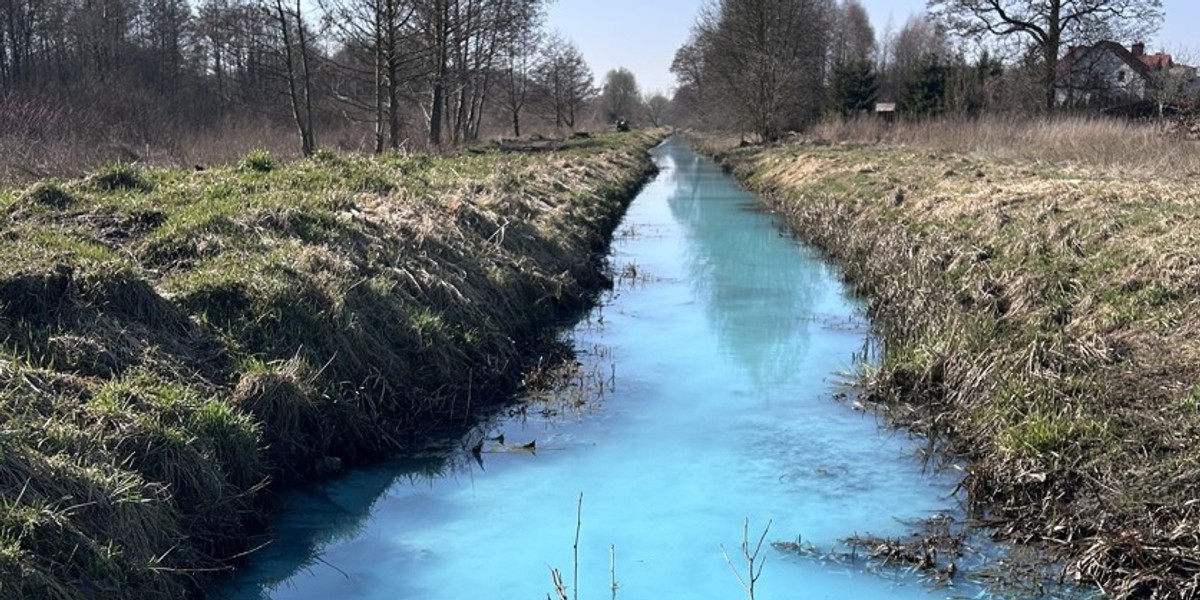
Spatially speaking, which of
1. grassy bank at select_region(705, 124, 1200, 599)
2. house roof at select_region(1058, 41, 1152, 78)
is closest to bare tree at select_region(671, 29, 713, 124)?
house roof at select_region(1058, 41, 1152, 78)

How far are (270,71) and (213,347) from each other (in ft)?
66.5

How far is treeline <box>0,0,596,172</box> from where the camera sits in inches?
812

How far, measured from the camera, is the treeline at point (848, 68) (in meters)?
29.0

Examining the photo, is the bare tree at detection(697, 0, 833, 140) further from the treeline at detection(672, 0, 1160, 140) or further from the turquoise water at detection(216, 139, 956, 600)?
the turquoise water at detection(216, 139, 956, 600)

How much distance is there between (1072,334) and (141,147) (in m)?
15.9

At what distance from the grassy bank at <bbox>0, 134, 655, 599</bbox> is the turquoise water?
44cm

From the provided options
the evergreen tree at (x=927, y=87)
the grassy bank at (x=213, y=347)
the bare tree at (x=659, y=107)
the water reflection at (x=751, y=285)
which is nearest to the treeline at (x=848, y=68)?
the evergreen tree at (x=927, y=87)

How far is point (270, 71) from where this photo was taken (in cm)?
2402

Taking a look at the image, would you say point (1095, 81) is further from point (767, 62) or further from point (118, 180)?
point (118, 180)

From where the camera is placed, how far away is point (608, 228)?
16.5 meters

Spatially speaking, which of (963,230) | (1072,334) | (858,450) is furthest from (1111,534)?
(963,230)

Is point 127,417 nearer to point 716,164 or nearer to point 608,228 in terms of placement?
point 608,228

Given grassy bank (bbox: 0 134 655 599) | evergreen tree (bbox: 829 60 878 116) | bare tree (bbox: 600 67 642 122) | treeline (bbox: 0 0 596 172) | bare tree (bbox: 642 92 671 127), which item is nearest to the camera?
grassy bank (bbox: 0 134 655 599)

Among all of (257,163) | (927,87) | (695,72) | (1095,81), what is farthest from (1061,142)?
(695,72)
